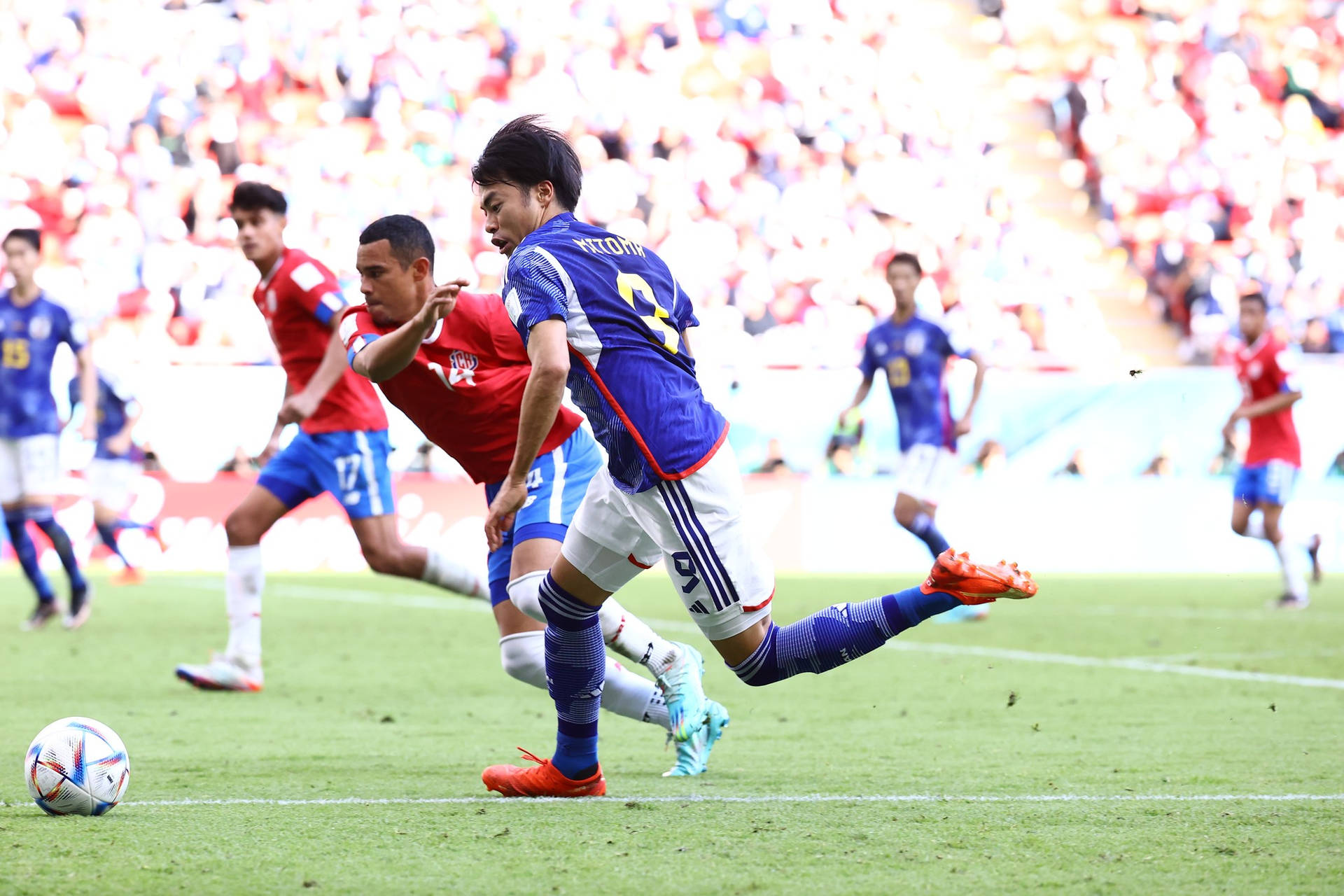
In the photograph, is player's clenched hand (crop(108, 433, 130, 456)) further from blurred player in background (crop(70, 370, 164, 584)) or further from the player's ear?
the player's ear

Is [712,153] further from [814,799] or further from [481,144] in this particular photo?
[814,799]

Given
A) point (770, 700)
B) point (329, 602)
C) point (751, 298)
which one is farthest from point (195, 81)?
point (770, 700)

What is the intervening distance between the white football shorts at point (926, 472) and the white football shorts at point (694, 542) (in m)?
7.52

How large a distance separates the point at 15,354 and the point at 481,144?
10152 millimetres

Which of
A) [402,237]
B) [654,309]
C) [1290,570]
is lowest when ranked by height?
[1290,570]

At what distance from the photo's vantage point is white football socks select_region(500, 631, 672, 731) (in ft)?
17.7

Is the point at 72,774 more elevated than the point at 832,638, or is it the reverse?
the point at 832,638

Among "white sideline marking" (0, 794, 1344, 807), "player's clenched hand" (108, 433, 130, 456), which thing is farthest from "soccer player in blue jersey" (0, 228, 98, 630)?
"white sideline marking" (0, 794, 1344, 807)

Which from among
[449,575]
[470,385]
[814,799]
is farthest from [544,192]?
[449,575]

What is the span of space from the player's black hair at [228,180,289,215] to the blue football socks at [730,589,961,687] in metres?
4.16

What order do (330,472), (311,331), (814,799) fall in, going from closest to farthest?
(814,799) < (330,472) < (311,331)

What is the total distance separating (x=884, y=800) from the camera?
4.73 meters

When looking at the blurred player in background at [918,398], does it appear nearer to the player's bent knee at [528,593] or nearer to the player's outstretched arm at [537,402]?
the player's bent knee at [528,593]

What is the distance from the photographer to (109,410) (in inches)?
557
